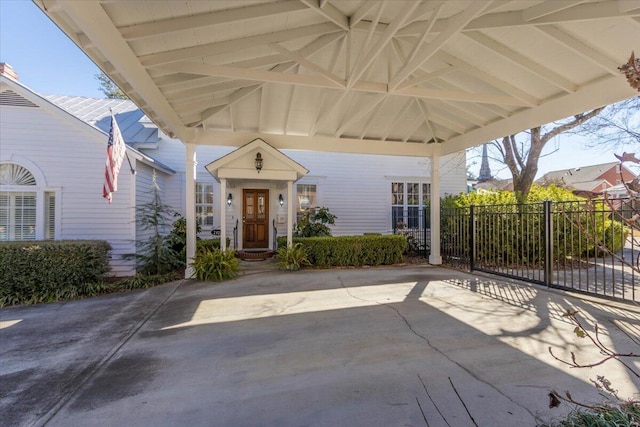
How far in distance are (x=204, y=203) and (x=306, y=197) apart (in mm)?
3940

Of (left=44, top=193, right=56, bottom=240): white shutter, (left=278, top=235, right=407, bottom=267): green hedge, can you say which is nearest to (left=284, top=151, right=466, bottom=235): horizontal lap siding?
(left=278, top=235, right=407, bottom=267): green hedge

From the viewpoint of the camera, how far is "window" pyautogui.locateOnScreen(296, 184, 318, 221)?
1265 centimetres

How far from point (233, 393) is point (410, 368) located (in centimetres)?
176

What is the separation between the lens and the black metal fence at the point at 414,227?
36.6ft

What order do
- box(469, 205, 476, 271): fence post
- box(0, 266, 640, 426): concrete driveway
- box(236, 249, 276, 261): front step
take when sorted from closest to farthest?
box(0, 266, 640, 426): concrete driveway < box(469, 205, 476, 271): fence post < box(236, 249, 276, 261): front step

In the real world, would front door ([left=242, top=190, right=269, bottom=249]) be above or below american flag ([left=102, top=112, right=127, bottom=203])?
below

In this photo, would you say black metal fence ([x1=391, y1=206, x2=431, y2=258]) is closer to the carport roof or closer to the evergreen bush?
the carport roof

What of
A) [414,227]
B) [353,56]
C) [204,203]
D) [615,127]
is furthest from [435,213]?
[615,127]

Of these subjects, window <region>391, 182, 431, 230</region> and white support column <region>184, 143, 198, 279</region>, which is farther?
window <region>391, 182, 431, 230</region>

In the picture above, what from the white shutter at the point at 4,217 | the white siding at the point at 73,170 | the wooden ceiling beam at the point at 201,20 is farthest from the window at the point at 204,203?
the wooden ceiling beam at the point at 201,20

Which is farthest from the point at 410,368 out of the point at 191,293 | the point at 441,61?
the point at 441,61

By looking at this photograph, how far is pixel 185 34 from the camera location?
4324 millimetres

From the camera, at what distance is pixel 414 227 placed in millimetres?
13281

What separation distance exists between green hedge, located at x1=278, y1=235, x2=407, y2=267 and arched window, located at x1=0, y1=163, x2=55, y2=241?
253 inches
